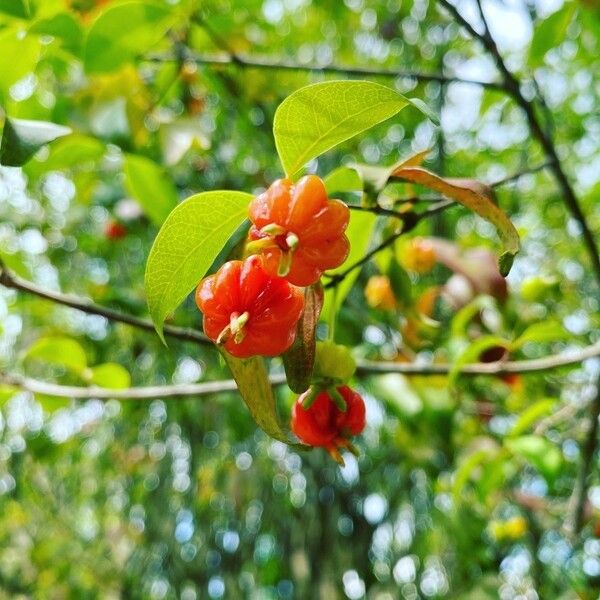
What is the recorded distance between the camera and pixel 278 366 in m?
2.06

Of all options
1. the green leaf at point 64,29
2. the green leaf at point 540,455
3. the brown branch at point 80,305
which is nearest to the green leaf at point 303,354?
the brown branch at point 80,305

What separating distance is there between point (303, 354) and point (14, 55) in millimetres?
721

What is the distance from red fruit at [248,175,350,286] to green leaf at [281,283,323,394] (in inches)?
1.3

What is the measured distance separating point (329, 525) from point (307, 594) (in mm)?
277

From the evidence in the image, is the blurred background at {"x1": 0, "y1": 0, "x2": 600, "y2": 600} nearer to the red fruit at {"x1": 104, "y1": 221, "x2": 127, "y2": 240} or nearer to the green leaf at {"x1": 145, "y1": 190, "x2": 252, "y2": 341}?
the red fruit at {"x1": 104, "y1": 221, "x2": 127, "y2": 240}

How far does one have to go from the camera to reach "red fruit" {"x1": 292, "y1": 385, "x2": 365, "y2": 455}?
61 centimetres

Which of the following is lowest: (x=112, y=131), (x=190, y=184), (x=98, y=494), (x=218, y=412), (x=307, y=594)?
(x=98, y=494)

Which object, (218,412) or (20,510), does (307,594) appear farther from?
(20,510)

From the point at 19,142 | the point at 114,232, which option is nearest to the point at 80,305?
the point at 19,142

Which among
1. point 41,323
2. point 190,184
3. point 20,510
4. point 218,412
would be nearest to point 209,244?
point 190,184

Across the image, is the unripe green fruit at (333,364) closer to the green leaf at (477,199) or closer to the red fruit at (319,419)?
the red fruit at (319,419)

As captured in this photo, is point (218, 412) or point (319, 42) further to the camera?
point (319, 42)

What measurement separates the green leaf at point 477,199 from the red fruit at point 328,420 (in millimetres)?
197

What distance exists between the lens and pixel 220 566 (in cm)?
306
